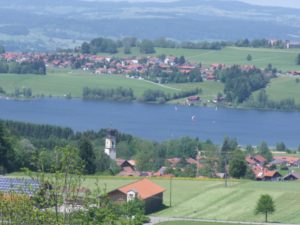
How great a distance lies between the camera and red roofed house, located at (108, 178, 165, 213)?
51.1 ft

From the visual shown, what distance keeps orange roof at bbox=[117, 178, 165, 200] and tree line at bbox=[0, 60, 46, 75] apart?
39.5 metres

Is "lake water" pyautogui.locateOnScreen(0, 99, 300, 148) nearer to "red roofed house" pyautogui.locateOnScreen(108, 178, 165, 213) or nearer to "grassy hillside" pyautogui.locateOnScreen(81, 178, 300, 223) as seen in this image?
"grassy hillside" pyautogui.locateOnScreen(81, 178, 300, 223)

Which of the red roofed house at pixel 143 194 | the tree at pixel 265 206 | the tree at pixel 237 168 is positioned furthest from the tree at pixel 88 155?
the tree at pixel 265 206

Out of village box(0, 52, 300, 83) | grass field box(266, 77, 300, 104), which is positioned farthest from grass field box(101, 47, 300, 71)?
grass field box(266, 77, 300, 104)

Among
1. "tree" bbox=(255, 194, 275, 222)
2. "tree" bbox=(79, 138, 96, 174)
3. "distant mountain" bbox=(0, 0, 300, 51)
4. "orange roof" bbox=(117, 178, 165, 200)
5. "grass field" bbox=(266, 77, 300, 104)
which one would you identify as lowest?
"distant mountain" bbox=(0, 0, 300, 51)

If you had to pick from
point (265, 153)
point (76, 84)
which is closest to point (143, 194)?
point (265, 153)

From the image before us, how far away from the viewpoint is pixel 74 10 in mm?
148125

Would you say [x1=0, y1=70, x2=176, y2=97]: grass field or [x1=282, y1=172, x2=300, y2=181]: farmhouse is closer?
[x1=282, y1=172, x2=300, y2=181]: farmhouse

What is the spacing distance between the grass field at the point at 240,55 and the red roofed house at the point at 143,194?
1624 inches

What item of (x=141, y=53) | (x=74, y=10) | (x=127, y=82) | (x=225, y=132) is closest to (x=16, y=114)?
(x=225, y=132)

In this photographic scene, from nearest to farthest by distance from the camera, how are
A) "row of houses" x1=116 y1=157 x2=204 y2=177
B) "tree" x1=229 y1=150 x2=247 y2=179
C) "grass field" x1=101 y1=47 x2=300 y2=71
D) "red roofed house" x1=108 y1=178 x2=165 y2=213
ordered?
1. "red roofed house" x1=108 y1=178 x2=165 y2=213
2. "tree" x1=229 y1=150 x2=247 y2=179
3. "row of houses" x1=116 y1=157 x2=204 y2=177
4. "grass field" x1=101 y1=47 x2=300 y2=71

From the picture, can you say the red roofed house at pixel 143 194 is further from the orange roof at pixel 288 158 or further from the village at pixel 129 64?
the village at pixel 129 64

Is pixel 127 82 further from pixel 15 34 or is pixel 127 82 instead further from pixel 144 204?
pixel 15 34

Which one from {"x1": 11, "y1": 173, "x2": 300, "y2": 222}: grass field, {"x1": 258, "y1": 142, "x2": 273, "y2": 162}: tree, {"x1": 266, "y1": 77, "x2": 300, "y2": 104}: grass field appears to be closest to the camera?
{"x1": 11, "y1": 173, "x2": 300, "y2": 222}: grass field
